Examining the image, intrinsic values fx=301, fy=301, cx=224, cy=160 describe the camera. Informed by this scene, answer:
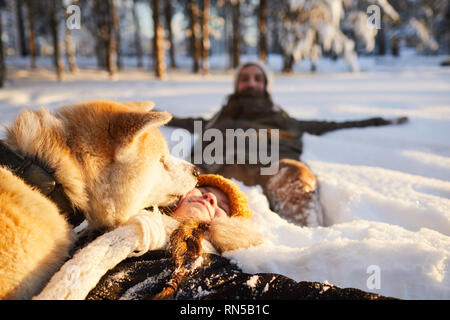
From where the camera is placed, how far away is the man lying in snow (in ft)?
8.78

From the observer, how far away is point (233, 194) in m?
2.31

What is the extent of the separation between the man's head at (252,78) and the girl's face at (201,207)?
8.24 ft

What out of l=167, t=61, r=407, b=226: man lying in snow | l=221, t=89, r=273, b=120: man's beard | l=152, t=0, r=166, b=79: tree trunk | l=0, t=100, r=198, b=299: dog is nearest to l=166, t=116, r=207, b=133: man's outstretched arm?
l=167, t=61, r=407, b=226: man lying in snow

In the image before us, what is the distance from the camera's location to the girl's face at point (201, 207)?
1939 mm

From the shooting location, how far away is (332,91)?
8836 millimetres

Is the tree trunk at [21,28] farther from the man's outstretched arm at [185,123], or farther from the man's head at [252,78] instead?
the man's head at [252,78]

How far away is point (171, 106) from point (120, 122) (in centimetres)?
538

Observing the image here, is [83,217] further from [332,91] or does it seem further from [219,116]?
[332,91]

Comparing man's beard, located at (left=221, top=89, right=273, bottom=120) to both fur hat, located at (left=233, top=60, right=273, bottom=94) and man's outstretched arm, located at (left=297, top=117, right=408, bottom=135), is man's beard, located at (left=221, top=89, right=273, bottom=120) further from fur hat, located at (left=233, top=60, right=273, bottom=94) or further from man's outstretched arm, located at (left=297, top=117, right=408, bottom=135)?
man's outstretched arm, located at (left=297, top=117, right=408, bottom=135)

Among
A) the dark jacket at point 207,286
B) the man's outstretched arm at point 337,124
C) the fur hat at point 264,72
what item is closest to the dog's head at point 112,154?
the dark jacket at point 207,286

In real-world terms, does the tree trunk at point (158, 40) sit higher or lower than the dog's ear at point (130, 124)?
higher

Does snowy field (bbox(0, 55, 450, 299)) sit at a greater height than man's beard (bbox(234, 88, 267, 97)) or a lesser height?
Answer: lesser

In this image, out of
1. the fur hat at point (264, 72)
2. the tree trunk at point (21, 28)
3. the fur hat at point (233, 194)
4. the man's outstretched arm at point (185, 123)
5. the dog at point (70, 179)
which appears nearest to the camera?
the dog at point (70, 179)
